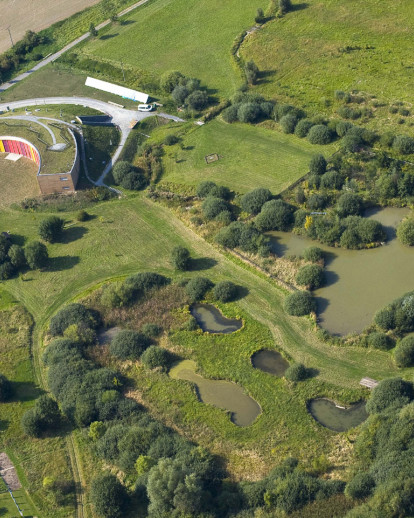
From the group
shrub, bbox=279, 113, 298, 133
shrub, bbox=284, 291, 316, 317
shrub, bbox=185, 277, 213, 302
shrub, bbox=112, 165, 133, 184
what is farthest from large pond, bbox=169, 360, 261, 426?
shrub, bbox=279, 113, 298, 133

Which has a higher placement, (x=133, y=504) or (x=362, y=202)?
(x=362, y=202)

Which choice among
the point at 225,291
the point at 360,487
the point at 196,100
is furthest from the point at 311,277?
the point at 196,100

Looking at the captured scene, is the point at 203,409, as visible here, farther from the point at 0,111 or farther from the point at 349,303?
the point at 0,111

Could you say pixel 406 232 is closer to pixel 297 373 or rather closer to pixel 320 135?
pixel 320 135

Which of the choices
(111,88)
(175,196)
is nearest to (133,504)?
(175,196)

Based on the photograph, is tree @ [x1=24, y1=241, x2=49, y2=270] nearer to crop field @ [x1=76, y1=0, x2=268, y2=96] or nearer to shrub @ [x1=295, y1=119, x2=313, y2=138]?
shrub @ [x1=295, y1=119, x2=313, y2=138]

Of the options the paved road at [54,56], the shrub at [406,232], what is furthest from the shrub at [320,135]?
the paved road at [54,56]
